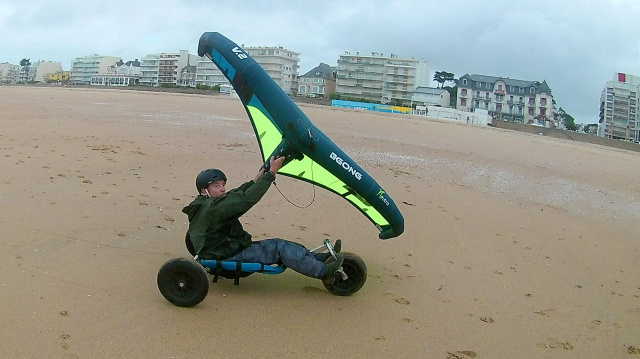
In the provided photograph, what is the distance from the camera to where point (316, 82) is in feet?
400

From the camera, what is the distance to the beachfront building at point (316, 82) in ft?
398

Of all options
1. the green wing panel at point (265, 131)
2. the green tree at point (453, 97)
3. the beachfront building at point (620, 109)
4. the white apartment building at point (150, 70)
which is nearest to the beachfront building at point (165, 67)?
the white apartment building at point (150, 70)

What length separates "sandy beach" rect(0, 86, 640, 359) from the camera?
13.4 ft

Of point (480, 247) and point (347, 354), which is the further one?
point (480, 247)

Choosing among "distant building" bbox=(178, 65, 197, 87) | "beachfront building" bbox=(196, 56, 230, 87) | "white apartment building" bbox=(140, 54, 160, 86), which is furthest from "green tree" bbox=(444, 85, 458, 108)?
"white apartment building" bbox=(140, 54, 160, 86)

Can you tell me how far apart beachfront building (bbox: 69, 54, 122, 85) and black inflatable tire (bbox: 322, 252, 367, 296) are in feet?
560

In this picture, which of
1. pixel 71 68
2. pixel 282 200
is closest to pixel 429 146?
pixel 282 200

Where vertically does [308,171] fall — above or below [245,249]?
above

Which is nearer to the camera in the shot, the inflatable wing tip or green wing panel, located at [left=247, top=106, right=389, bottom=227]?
green wing panel, located at [left=247, top=106, right=389, bottom=227]

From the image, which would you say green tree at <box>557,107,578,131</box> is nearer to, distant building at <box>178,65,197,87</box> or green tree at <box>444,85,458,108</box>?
green tree at <box>444,85,458,108</box>

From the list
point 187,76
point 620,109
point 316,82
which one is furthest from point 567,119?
point 187,76

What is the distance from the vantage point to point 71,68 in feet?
585

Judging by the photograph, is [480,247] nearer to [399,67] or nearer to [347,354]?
[347,354]

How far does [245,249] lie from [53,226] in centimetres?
264
